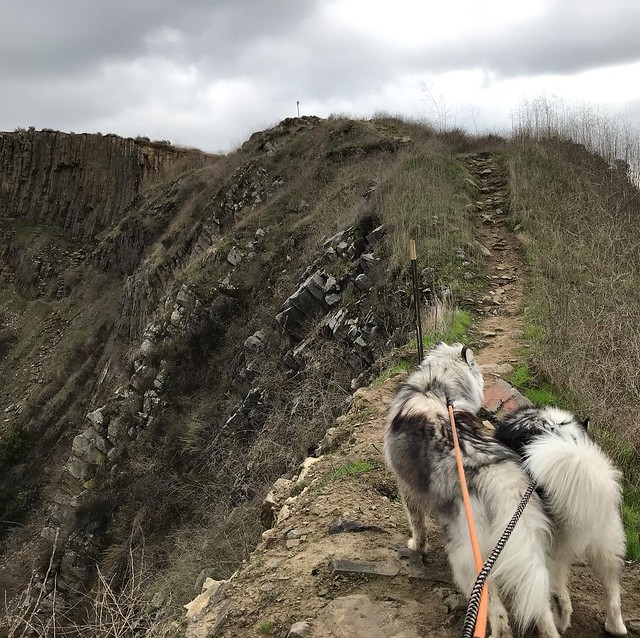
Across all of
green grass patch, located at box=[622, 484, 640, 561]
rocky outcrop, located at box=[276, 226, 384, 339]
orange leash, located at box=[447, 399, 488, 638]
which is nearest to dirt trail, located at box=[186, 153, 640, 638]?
green grass patch, located at box=[622, 484, 640, 561]

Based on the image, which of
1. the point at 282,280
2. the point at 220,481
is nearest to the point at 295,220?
the point at 282,280

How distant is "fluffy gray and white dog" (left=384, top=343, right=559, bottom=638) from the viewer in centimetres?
212

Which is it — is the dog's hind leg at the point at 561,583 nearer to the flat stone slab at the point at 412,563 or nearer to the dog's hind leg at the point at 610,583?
the dog's hind leg at the point at 610,583

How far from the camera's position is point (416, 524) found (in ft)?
10.6

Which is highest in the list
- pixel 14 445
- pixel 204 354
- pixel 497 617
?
Answer: pixel 497 617

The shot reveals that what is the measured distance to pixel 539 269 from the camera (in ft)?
28.5

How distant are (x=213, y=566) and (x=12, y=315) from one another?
31.0 metres

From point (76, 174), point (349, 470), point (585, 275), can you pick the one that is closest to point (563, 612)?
point (349, 470)

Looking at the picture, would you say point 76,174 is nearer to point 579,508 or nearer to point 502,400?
point 502,400

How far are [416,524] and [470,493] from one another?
99 centimetres

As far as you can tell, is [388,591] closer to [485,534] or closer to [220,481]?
[485,534]

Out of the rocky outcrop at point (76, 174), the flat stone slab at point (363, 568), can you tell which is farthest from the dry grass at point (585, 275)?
the rocky outcrop at point (76, 174)

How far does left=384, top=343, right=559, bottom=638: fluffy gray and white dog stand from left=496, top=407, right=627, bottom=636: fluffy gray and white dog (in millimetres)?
104

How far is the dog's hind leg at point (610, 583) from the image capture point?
2449 mm
